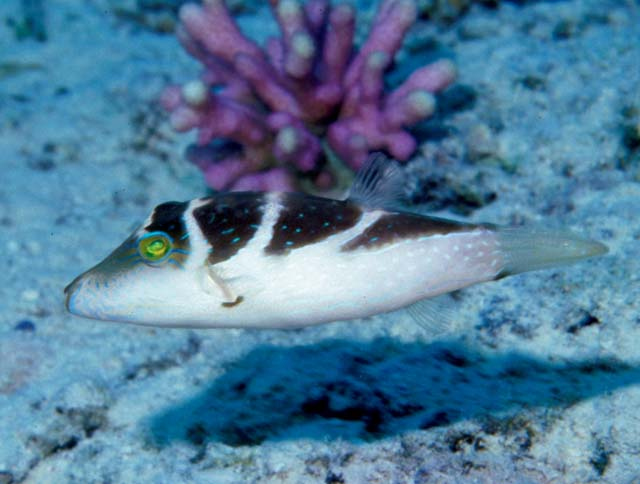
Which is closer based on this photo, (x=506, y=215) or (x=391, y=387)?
(x=391, y=387)

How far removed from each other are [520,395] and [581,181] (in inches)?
76.7

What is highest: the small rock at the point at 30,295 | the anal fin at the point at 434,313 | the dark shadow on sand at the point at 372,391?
the anal fin at the point at 434,313

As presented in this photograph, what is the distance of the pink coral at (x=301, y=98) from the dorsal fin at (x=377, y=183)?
7.81ft

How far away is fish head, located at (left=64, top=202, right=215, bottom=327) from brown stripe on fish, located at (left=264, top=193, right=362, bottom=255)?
31 centimetres

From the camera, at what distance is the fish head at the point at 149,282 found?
2.10 m

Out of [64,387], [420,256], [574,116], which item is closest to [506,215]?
[574,116]

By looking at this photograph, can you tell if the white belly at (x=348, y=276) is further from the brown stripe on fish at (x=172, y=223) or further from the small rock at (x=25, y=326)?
the small rock at (x=25, y=326)

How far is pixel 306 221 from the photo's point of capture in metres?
2.13

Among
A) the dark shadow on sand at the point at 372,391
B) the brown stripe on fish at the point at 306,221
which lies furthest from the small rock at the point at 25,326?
the brown stripe on fish at the point at 306,221

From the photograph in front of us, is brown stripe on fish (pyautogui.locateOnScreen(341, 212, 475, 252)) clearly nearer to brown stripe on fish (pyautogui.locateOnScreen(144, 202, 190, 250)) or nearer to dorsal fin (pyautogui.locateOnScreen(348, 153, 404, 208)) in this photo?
dorsal fin (pyautogui.locateOnScreen(348, 153, 404, 208))

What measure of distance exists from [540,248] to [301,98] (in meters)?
3.52

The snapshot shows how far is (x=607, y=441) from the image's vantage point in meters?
2.61

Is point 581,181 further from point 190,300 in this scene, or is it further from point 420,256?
point 190,300

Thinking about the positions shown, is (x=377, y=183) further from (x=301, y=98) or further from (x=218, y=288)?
(x=301, y=98)
